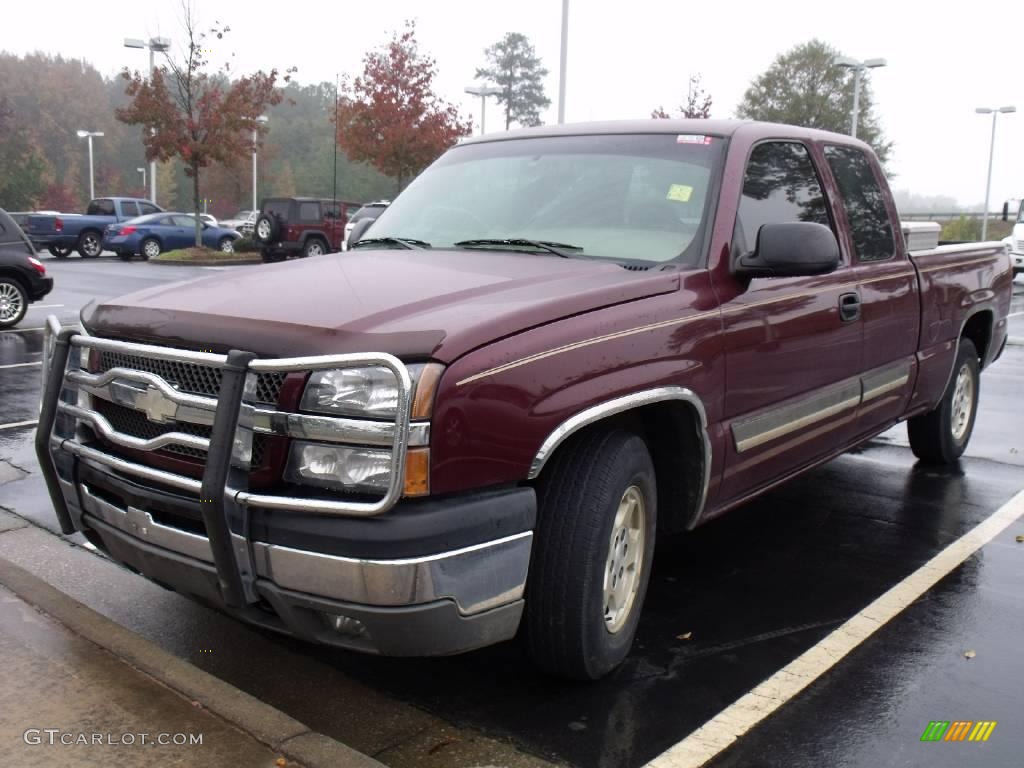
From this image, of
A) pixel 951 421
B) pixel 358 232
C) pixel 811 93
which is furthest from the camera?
pixel 811 93

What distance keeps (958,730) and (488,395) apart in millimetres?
1838

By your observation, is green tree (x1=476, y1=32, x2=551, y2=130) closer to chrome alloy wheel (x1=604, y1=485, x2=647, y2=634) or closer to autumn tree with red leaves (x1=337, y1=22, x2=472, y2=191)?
autumn tree with red leaves (x1=337, y1=22, x2=472, y2=191)

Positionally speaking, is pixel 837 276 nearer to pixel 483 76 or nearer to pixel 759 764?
pixel 759 764

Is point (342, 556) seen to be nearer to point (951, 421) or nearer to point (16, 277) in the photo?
point (951, 421)

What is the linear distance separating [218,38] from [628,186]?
30994 millimetres

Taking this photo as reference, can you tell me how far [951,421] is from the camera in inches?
257

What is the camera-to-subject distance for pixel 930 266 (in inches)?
224

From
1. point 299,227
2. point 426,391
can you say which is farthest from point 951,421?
point 299,227

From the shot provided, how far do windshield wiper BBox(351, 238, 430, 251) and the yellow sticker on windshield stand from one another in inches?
39.6

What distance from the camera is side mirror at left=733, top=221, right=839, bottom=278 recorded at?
3777 millimetres

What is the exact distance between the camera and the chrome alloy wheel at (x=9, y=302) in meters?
13.2

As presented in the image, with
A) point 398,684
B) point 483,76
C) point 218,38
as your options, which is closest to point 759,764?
point 398,684

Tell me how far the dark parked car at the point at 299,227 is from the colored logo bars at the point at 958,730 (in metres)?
26.2

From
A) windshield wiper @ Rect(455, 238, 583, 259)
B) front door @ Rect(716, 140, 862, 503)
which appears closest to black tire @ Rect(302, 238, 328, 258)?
front door @ Rect(716, 140, 862, 503)
